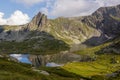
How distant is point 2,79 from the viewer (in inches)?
1988

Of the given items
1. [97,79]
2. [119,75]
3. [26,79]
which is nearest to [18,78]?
[26,79]

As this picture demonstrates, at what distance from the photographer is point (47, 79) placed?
65.5 meters

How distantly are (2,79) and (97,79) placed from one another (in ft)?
296

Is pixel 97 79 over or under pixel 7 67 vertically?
under

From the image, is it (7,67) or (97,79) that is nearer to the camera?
(7,67)

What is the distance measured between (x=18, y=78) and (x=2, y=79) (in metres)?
3.77

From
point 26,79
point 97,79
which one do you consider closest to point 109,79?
point 97,79

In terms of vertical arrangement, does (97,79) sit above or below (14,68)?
below

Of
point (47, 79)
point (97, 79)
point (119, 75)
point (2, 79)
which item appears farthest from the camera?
point (119, 75)

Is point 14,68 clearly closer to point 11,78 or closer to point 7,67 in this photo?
point 7,67

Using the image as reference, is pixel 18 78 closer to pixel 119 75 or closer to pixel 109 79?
pixel 109 79

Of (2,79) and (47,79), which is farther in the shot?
(47,79)

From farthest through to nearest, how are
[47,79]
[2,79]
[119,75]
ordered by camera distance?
[119,75], [47,79], [2,79]

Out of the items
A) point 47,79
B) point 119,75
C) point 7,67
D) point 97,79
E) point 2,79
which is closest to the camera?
point 2,79
